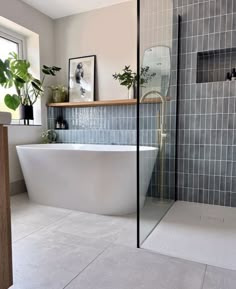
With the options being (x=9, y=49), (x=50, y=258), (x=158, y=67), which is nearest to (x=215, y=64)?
(x=158, y=67)

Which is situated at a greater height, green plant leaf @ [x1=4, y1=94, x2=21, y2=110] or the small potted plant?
the small potted plant

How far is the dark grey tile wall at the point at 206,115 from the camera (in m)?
2.26

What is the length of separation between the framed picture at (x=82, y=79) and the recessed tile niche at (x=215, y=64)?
1.39 metres

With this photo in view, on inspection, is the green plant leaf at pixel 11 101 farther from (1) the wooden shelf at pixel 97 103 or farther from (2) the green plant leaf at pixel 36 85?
(1) the wooden shelf at pixel 97 103

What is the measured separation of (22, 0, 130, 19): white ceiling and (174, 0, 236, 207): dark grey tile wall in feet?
3.35

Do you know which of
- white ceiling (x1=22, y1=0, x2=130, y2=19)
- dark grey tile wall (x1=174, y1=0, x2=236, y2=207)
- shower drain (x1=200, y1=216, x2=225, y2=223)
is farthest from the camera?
white ceiling (x1=22, y1=0, x2=130, y2=19)

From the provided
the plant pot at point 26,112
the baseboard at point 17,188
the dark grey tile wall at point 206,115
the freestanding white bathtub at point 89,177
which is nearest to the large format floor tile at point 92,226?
the freestanding white bathtub at point 89,177

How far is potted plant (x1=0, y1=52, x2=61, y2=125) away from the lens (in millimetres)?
2600

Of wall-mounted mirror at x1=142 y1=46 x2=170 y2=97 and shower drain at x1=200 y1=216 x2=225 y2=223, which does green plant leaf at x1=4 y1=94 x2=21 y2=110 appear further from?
shower drain at x1=200 y1=216 x2=225 y2=223

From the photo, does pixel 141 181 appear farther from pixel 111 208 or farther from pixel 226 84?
pixel 226 84

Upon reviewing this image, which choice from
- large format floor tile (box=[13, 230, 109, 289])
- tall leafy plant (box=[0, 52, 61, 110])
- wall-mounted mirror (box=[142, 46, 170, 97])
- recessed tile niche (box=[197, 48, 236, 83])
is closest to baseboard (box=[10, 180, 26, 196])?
tall leafy plant (box=[0, 52, 61, 110])

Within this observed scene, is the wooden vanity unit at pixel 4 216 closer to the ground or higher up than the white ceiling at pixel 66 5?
closer to the ground

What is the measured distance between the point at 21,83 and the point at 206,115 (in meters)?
2.17

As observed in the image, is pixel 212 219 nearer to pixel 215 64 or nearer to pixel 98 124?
pixel 215 64
